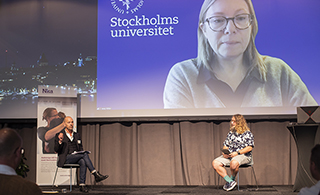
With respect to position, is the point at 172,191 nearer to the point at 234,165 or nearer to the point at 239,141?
the point at 234,165

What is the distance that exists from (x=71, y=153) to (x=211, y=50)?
8.99 feet

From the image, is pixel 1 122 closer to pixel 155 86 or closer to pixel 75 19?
pixel 75 19

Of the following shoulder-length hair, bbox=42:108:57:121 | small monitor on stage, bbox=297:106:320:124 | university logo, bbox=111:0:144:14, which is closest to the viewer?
small monitor on stage, bbox=297:106:320:124

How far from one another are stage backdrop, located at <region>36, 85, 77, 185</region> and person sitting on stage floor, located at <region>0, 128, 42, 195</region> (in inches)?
165

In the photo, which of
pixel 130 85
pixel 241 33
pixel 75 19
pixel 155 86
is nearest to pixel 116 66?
pixel 130 85

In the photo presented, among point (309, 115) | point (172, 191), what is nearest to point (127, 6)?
point (172, 191)

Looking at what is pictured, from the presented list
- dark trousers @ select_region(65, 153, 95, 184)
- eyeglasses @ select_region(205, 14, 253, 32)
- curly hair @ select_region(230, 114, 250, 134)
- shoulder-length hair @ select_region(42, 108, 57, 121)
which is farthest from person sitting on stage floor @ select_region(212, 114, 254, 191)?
shoulder-length hair @ select_region(42, 108, 57, 121)

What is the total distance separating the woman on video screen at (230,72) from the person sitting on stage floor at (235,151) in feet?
1.97

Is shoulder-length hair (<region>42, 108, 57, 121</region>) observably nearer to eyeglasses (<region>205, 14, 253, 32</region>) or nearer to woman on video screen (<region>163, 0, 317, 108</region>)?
woman on video screen (<region>163, 0, 317, 108</region>)

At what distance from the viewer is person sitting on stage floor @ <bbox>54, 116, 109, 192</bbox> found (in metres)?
4.95

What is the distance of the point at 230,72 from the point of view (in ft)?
17.9

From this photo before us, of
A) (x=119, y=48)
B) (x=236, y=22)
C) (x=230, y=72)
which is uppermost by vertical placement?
(x=236, y=22)

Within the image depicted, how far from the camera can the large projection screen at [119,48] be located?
5391 millimetres

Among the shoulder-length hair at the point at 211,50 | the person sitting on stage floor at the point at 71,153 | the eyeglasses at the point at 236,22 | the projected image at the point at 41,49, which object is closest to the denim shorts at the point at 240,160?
the shoulder-length hair at the point at 211,50
